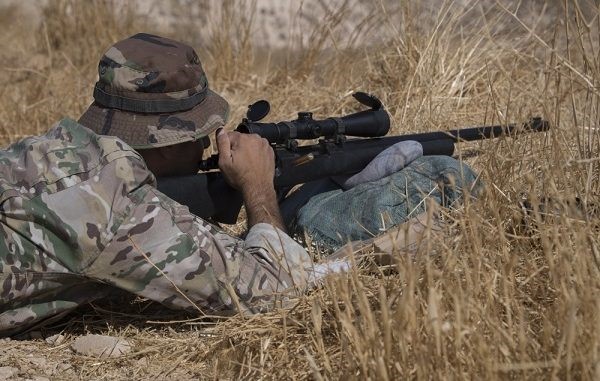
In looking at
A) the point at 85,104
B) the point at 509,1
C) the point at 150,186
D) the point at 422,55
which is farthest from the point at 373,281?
the point at 509,1

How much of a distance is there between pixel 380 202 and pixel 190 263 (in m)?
0.90

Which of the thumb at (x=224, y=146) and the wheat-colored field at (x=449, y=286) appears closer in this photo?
the wheat-colored field at (x=449, y=286)

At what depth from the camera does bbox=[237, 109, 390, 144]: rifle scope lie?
3586 millimetres

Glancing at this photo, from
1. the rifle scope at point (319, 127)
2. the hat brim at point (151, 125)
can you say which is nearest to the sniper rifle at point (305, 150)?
the rifle scope at point (319, 127)

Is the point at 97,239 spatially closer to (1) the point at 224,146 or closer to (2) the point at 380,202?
(1) the point at 224,146

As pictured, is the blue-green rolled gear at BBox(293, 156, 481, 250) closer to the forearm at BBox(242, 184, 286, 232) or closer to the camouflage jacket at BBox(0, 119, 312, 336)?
the forearm at BBox(242, 184, 286, 232)

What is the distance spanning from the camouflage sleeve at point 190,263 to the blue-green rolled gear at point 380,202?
443mm

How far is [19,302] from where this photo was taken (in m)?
3.10

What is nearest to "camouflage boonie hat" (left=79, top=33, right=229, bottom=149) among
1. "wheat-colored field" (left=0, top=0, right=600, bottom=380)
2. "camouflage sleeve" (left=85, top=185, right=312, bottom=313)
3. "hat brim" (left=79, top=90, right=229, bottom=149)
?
"hat brim" (left=79, top=90, right=229, bottom=149)

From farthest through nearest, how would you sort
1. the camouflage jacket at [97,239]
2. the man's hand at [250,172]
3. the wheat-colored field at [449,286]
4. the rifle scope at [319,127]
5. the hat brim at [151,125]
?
the rifle scope at [319,127]
the man's hand at [250,172]
the hat brim at [151,125]
the camouflage jacket at [97,239]
the wheat-colored field at [449,286]

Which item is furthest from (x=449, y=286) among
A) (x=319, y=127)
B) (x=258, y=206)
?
(x=319, y=127)

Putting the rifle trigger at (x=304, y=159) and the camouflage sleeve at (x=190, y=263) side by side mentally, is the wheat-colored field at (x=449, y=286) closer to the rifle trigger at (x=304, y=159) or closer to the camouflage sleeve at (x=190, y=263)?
the camouflage sleeve at (x=190, y=263)

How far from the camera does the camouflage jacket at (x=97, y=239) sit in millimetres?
2896

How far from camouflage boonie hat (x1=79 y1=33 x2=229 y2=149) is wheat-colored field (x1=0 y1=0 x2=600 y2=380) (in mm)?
645
